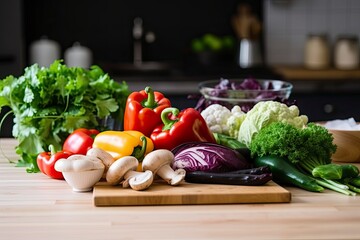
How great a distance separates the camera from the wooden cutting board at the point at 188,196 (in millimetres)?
1770

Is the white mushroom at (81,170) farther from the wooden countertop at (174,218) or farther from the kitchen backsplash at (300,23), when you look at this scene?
the kitchen backsplash at (300,23)

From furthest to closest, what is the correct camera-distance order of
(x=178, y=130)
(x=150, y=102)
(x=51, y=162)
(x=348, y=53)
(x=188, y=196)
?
(x=348, y=53) → (x=150, y=102) → (x=178, y=130) → (x=51, y=162) → (x=188, y=196)

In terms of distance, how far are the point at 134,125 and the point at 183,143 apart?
203 millimetres

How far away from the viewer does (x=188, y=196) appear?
5.84ft

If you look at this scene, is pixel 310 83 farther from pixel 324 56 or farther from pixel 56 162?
pixel 56 162

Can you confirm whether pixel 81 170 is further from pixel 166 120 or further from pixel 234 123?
pixel 234 123

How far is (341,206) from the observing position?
1.77 m

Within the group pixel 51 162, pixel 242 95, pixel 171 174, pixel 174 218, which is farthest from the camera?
pixel 242 95

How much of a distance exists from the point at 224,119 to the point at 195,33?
9.96ft

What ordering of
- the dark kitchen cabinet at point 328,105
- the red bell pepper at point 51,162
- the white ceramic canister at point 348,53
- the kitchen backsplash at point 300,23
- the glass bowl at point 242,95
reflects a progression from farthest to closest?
1. the kitchen backsplash at point 300,23
2. the white ceramic canister at point 348,53
3. the dark kitchen cabinet at point 328,105
4. the glass bowl at point 242,95
5. the red bell pepper at point 51,162

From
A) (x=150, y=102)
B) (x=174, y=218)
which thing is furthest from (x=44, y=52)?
(x=174, y=218)

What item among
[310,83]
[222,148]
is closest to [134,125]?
[222,148]

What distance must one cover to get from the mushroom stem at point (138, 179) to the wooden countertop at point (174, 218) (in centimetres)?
7

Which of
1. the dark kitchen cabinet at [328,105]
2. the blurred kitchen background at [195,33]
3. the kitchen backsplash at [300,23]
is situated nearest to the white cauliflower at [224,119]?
the dark kitchen cabinet at [328,105]
